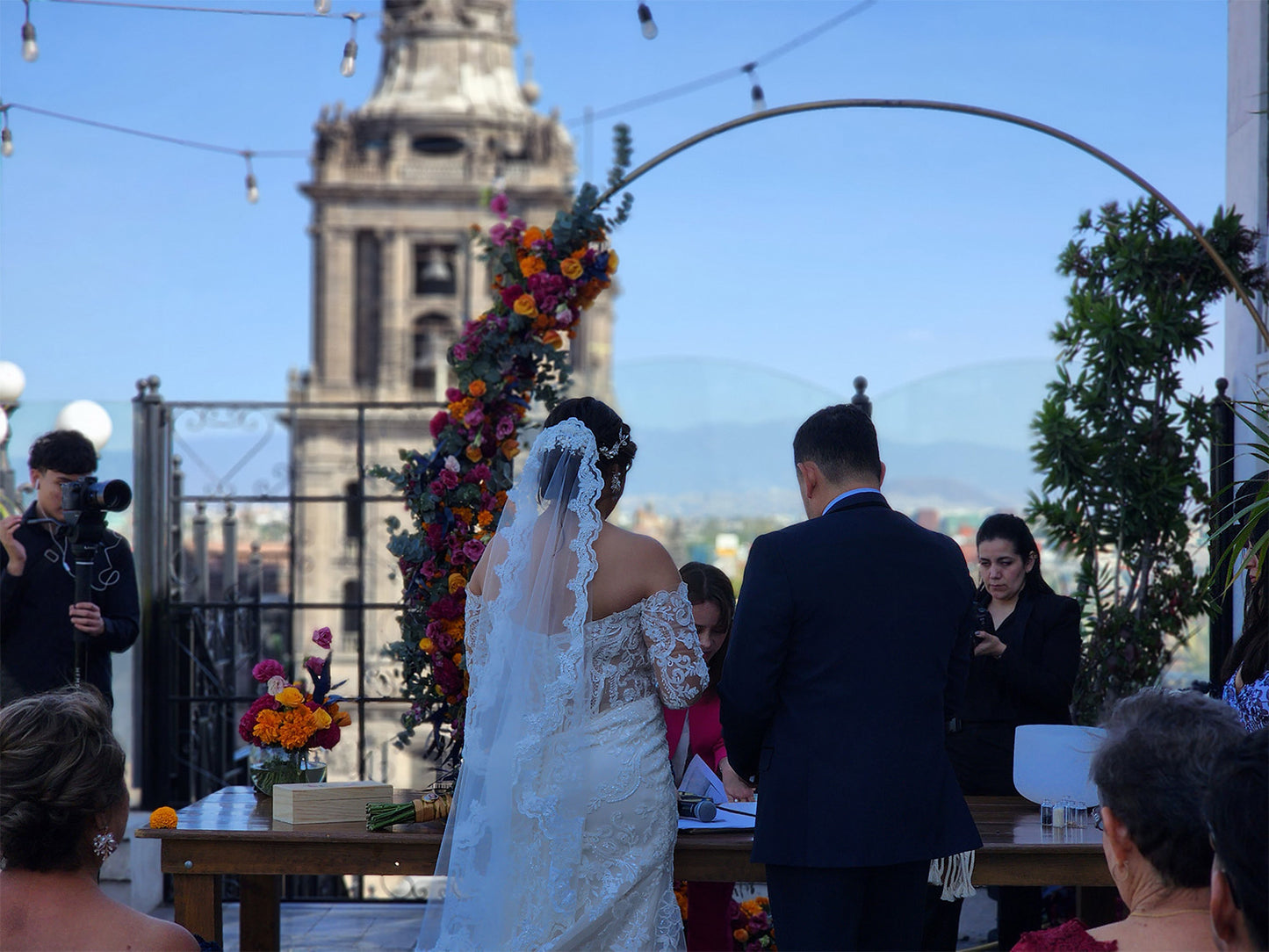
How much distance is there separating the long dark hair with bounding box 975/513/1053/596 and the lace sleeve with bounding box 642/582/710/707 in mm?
1691

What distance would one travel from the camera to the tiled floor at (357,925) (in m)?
5.13

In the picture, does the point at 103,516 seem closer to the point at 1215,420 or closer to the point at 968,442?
the point at 1215,420

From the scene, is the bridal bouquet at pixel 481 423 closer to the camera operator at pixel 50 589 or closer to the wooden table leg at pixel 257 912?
the wooden table leg at pixel 257 912

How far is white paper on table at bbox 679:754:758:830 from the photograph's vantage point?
3.37 m

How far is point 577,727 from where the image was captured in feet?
9.84

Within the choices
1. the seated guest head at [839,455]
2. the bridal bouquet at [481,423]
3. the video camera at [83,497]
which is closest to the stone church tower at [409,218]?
the bridal bouquet at [481,423]

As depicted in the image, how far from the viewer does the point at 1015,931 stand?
4.61m

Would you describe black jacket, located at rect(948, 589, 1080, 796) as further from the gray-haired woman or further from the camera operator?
the camera operator

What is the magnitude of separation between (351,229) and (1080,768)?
50.9 metres

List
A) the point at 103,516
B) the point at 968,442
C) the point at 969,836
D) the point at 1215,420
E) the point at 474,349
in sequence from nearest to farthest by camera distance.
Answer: the point at 969,836 < the point at 103,516 < the point at 474,349 < the point at 1215,420 < the point at 968,442

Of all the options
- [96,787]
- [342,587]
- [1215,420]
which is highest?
[1215,420]

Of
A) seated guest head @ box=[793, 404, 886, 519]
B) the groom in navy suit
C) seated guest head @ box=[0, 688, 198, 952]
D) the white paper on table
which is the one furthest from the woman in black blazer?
seated guest head @ box=[0, 688, 198, 952]

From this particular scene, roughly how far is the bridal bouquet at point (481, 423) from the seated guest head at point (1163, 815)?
10.0ft

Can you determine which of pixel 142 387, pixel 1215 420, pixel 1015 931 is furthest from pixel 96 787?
pixel 1215 420
